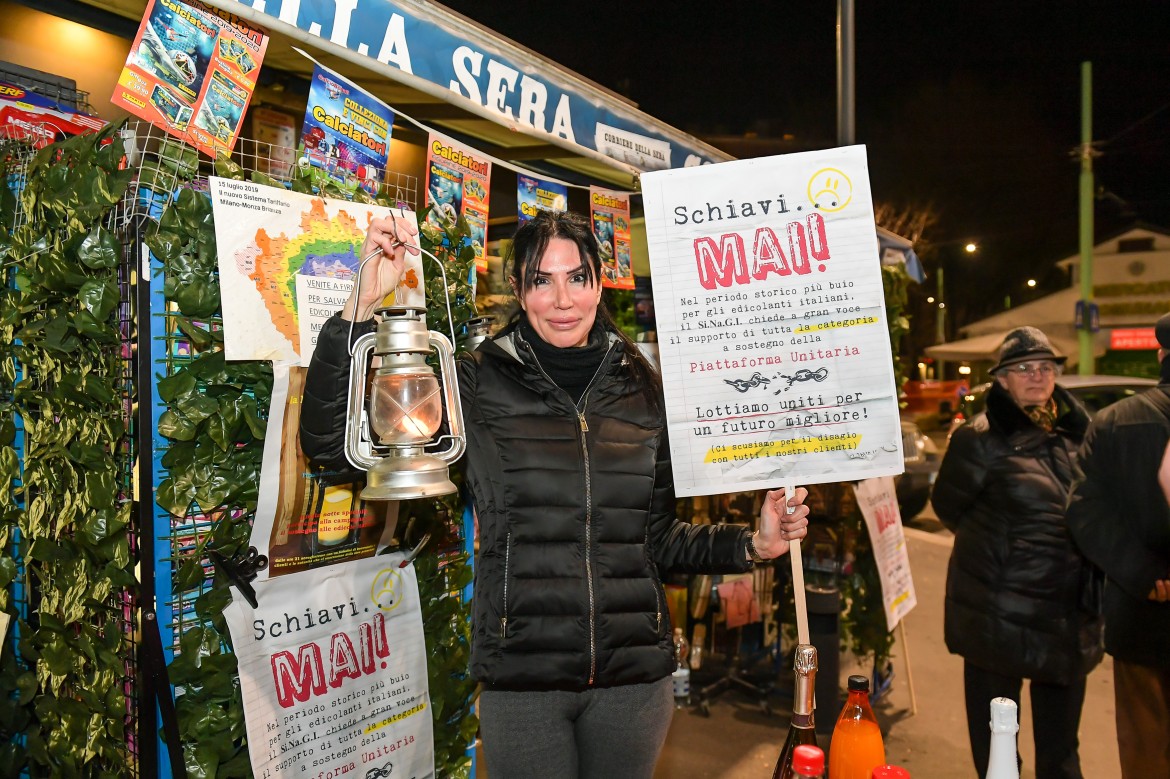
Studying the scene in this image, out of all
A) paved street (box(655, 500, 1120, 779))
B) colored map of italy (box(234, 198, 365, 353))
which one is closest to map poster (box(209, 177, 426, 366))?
colored map of italy (box(234, 198, 365, 353))

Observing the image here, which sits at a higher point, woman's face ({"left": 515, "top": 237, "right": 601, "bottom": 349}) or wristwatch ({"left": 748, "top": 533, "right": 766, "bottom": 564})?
woman's face ({"left": 515, "top": 237, "right": 601, "bottom": 349})

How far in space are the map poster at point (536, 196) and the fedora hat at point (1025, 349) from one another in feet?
6.18

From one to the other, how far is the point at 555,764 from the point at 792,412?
3.15ft

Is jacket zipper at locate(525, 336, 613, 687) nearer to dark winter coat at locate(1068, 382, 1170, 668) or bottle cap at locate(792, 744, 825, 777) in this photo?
bottle cap at locate(792, 744, 825, 777)

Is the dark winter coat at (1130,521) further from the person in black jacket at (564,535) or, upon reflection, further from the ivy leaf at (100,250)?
the ivy leaf at (100,250)

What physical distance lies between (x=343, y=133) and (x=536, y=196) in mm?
1035

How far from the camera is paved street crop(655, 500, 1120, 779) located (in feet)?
12.5

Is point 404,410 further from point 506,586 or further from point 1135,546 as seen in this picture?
point 1135,546

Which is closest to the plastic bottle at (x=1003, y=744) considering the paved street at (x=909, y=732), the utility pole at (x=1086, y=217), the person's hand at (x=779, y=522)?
the person's hand at (x=779, y=522)

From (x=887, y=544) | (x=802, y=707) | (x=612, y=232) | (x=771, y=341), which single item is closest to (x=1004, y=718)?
(x=802, y=707)

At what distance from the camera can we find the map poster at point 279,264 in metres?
1.93

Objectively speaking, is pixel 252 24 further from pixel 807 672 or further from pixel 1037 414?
pixel 1037 414

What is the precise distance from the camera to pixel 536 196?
3133mm

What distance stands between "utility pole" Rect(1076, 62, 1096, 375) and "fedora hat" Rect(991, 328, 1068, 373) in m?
12.0
